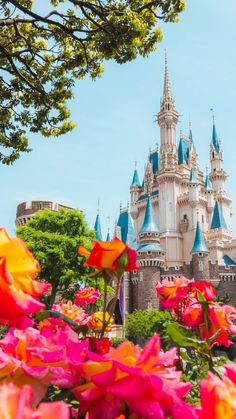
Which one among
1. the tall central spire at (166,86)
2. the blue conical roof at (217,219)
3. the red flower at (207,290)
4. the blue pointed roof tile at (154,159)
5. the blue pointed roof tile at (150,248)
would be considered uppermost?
the tall central spire at (166,86)

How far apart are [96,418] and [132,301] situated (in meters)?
43.2

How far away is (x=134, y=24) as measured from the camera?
955 cm

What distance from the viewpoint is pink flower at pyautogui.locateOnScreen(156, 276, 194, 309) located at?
8.54 feet

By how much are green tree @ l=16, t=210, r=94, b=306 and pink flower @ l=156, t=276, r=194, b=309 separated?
21016 mm

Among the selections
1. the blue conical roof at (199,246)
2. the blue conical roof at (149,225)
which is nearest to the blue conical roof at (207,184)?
the blue conical roof at (149,225)

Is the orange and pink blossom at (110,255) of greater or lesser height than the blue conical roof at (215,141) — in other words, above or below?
below

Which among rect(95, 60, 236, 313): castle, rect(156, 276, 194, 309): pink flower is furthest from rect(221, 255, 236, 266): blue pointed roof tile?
rect(156, 276, 194, 309): pink flower

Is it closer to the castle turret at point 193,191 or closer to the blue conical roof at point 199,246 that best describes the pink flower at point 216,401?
the blue conical roof at point 199,246

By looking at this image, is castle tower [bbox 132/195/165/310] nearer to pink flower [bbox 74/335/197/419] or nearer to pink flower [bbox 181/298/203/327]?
pink flower [bbox 181/298/203/327]

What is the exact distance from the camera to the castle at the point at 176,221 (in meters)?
42.0

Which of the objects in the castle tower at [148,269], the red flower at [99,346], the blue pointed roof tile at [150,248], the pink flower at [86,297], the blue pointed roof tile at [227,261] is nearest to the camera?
the red flower at [99,346]

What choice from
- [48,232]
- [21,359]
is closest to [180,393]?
[21,359]

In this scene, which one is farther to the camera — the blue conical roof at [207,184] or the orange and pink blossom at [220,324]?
the blue conical roof at [207,184]

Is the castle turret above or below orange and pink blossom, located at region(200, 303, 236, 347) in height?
above
